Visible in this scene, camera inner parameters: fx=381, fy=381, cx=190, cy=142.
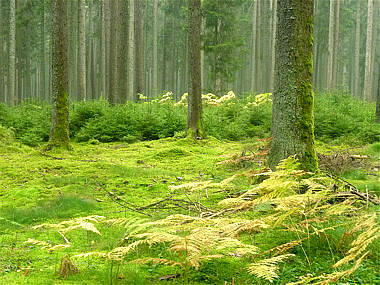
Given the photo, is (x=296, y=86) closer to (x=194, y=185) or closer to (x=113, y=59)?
(x=194, y=185)

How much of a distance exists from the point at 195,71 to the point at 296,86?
624 centimetres

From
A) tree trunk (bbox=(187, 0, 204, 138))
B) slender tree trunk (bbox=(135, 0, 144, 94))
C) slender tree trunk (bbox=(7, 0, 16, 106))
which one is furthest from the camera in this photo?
slender tree trunk (bbox=(135, 0, 144, 94))

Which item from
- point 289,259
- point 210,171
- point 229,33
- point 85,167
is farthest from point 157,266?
point 229,33

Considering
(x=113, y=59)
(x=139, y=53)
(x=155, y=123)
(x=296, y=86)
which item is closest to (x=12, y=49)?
(x=113, y=59)

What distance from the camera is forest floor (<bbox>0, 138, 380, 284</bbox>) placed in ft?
9.03

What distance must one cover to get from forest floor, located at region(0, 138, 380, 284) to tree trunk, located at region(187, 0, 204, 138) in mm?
522

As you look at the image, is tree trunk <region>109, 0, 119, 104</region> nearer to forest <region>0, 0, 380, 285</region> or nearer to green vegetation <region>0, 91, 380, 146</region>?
forest <region>0, 0, 380, 285</region>

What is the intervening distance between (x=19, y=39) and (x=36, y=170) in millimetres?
27744

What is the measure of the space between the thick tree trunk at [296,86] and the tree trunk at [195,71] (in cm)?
596

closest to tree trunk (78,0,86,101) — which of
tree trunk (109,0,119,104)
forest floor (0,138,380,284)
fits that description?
tree trunk (109,0,119,104)

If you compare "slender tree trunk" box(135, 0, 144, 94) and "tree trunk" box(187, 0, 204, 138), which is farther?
"slender tree trunk" box(135, 0, 144, 94)

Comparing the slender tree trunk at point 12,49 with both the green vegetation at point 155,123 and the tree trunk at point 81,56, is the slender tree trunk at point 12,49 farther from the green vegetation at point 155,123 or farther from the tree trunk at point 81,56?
the green vegetation at point 155,123

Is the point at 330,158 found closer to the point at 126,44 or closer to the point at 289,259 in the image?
the point at 289,259

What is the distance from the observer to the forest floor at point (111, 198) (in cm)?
275
